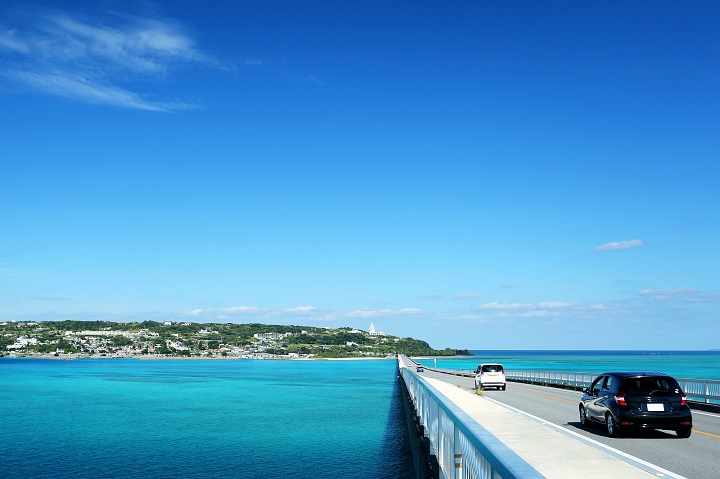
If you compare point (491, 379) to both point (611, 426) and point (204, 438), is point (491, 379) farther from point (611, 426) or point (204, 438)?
point (611, 426)

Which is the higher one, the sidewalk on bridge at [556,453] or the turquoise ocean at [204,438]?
the sidewalk on bridge at [556,453]

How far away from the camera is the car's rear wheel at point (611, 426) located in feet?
58.2

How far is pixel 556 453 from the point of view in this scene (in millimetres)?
13836

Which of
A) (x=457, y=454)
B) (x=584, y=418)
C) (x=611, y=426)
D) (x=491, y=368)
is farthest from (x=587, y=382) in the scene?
(x=457, y=454)

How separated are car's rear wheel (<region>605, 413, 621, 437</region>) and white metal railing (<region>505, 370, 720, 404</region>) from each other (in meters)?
11.9

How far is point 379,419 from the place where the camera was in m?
49.8

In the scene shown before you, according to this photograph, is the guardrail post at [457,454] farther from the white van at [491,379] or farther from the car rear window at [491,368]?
the car rear window at [491,368]

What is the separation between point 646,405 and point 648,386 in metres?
0.54

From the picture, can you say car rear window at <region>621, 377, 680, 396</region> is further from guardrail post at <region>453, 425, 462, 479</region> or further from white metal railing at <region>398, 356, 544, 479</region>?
guardrail post at <region>453, 425, 462, 479</region>

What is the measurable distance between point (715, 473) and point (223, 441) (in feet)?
96.3

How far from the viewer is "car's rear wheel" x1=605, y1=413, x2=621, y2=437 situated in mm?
17750

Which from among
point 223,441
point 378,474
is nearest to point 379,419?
point 223,441

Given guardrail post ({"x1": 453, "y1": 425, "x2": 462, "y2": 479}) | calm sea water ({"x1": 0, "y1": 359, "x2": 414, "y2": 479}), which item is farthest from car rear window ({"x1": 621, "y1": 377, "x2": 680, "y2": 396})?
calm sea water ({"x1": 0, "y1": 359, "x2": 414, "y2": 479})

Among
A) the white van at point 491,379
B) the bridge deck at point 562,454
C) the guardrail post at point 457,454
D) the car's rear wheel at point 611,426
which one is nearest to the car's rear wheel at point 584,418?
the bridge deck at point 562,454
